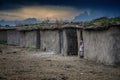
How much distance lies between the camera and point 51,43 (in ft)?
76.3

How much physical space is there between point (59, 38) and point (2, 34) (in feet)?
61.8

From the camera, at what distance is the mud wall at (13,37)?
34.6m

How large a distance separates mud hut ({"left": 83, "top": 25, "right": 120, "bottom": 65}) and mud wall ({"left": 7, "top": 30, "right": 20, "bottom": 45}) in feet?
63.6

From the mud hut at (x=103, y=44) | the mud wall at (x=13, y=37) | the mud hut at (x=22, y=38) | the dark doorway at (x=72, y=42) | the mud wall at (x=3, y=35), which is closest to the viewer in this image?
the mud hut at (x=103, y=44)

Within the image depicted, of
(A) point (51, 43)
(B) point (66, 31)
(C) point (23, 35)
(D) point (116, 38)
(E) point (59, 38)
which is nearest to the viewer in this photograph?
(D) point (116, 38)

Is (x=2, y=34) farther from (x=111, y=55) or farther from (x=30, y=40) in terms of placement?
(x=111, y=55)

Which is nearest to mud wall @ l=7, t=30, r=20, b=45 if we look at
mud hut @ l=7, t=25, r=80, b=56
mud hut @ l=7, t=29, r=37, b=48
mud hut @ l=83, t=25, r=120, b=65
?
mud hut @ l=7, t=29, r=37, b=48

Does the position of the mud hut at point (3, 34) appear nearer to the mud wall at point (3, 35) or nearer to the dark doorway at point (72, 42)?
the mud wall at point (3, 35)

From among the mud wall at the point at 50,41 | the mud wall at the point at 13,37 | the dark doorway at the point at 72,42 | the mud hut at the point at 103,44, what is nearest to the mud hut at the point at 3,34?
the mud wall at the point at 13,37

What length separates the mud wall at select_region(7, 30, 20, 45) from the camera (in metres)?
34.6

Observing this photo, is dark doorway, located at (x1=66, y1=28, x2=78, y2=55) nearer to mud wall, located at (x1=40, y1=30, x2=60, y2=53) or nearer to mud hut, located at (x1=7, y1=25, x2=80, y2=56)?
mud hut, located at (x1=7, y1=25, x2=80, y2=56)

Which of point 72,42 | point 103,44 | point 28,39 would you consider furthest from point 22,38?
point 103,44

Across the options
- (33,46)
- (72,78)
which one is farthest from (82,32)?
(33,46)

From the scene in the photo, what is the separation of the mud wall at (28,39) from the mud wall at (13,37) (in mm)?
2889
